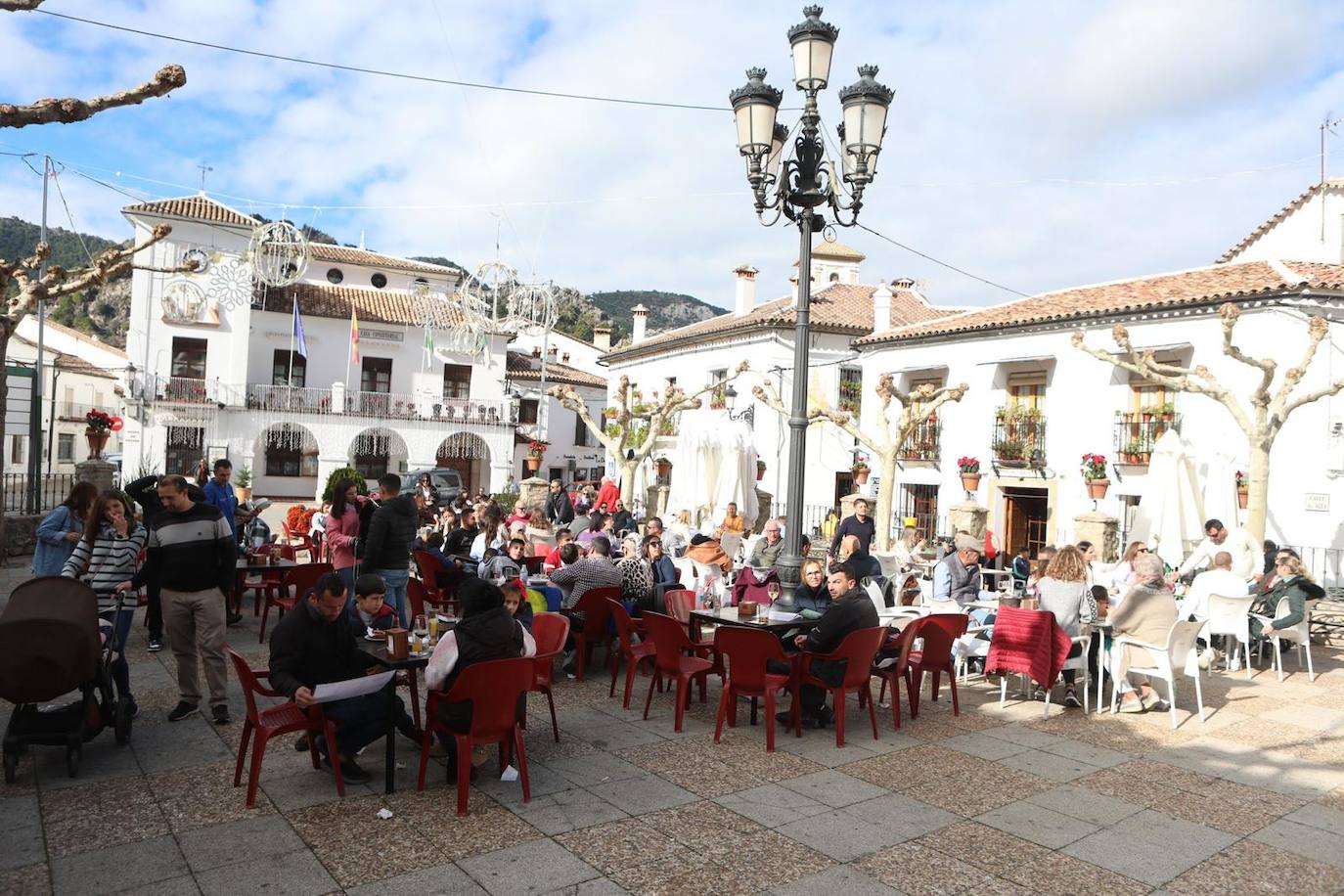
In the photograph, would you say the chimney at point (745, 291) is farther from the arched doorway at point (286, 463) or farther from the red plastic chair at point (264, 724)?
the red plastic chair at point (264, 724)

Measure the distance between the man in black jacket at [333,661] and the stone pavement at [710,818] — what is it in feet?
0.85

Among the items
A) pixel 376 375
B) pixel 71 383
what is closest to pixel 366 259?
pixel 376 375

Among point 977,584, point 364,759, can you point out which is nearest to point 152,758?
point 364,759

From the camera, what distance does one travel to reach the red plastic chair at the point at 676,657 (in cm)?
603

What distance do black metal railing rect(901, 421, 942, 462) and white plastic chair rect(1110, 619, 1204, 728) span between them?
12.7 meters

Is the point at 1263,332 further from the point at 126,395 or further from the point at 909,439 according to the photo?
the point at 126,395

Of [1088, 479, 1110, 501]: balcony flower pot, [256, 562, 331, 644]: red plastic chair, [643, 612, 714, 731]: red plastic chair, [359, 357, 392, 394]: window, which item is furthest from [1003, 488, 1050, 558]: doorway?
[359, 357, 392, 394]: window

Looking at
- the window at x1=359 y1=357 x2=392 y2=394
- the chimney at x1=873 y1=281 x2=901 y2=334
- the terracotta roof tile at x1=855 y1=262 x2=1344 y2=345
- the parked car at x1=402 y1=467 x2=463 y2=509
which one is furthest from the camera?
the window at x1=359 y1=357 x2=392 y2=394

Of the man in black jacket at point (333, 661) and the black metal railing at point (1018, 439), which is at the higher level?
the black metal railing at point (1018, 439)

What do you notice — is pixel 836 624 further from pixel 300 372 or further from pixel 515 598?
pixel 300 372

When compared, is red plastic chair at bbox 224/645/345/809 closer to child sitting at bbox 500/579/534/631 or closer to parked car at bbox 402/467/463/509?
child sitting at bbox 500/579/534/631

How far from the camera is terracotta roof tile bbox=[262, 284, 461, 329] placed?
32.2 metres

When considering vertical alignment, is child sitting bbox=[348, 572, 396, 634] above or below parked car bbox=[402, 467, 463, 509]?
below

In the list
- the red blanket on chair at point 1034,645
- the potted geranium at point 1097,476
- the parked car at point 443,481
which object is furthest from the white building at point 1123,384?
the parked car at point 443,481
